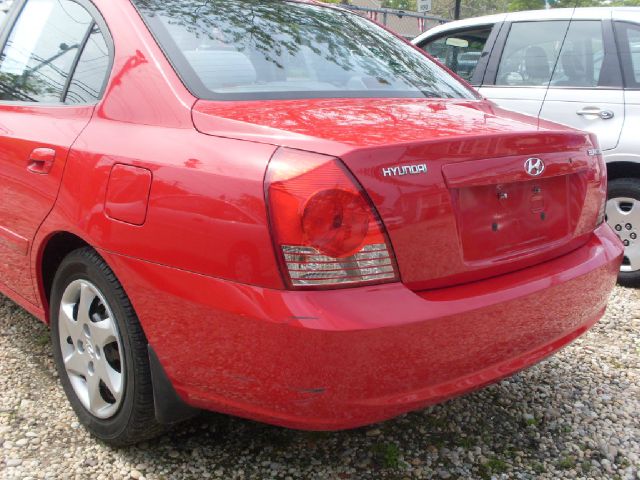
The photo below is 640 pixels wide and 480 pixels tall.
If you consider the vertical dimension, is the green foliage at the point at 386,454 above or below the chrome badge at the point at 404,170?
below

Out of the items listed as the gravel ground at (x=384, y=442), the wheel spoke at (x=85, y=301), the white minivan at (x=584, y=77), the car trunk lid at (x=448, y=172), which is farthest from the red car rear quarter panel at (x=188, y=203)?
the white minivan at (x=584, y=77)

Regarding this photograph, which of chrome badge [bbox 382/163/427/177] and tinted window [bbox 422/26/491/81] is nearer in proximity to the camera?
chrome badge [bbox 382/163/427/177]

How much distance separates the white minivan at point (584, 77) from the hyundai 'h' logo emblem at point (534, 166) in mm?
2448

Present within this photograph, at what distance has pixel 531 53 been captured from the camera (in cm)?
475

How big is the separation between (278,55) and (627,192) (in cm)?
281

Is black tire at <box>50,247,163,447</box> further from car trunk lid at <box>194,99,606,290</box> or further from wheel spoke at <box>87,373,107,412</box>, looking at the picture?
car trunk lid at <box>194,99,606,290</box>

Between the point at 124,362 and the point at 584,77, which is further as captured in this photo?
the point at 584,77

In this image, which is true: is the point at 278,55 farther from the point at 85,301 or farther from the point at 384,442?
the point at 384,442

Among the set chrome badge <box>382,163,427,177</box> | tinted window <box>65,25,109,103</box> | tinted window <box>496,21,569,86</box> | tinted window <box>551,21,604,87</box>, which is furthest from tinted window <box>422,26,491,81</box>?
chrome badge <box>382,163,427,177</box>

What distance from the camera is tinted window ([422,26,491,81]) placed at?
5.17 m

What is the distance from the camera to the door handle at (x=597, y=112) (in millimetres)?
4277

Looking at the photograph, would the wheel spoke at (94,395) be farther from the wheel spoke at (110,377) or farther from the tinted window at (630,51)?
the tinted window at (630,51)

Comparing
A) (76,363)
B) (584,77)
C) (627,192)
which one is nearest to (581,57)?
(584,77)

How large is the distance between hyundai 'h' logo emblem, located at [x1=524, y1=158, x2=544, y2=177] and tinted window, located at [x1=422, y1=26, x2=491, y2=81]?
3.23m
